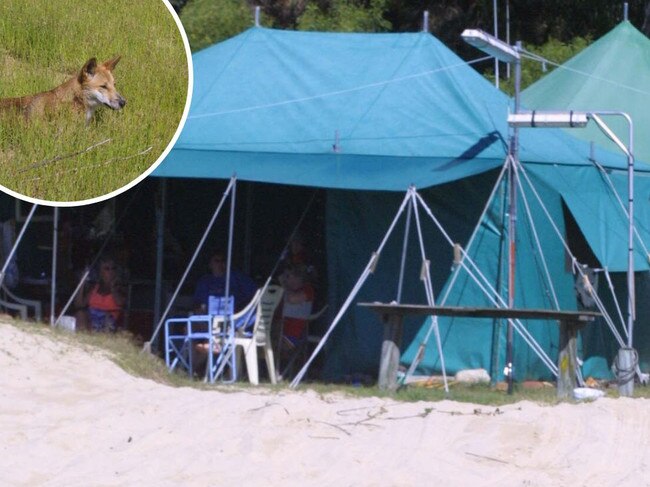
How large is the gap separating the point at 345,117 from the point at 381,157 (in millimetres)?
606

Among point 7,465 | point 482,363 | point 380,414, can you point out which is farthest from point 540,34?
point 7,465

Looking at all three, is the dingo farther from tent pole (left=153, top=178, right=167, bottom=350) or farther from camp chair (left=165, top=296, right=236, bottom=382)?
tent pole (left=153, top=178, right=167, bottom=350)

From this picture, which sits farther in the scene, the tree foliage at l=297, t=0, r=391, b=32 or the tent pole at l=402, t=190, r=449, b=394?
the tree foliage at l=297, t=0, r=391, b=32

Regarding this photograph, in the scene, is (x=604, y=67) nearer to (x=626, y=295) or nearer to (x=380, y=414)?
(x=626, y=295)

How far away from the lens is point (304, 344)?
10875 mm

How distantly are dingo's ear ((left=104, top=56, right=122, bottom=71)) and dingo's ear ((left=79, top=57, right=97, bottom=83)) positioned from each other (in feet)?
0.14

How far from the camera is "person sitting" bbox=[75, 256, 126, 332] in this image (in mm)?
11117

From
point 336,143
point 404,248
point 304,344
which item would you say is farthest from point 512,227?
point 304,344

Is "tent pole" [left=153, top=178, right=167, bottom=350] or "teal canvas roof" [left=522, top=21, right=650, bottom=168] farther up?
"teal canvas roof" [left=522, top=21, right=650, bottom=168]

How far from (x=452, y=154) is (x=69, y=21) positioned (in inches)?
236

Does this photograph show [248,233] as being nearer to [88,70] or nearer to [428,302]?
[428,302]

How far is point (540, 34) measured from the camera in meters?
21.0

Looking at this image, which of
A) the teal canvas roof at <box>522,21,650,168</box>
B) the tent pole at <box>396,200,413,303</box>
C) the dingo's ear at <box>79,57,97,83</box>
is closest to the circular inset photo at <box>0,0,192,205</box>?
the dingo's ear at <box>79,57,97,83</box>

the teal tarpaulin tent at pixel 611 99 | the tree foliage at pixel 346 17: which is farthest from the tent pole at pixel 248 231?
the tree foliage at pixel 346 17
